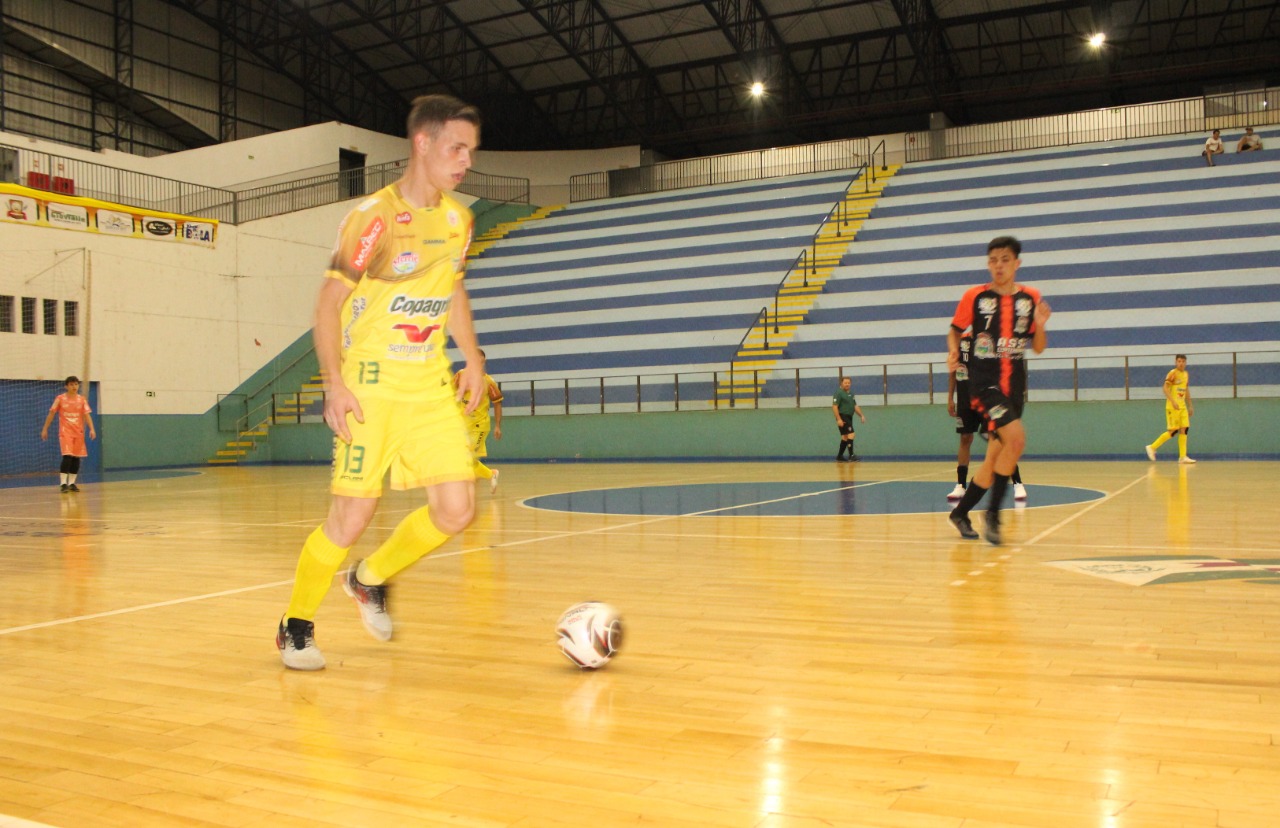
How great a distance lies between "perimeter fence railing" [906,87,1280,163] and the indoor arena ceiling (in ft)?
4.71

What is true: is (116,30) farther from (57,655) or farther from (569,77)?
(57,655)

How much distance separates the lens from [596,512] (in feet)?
35.5

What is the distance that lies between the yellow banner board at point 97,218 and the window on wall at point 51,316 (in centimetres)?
171

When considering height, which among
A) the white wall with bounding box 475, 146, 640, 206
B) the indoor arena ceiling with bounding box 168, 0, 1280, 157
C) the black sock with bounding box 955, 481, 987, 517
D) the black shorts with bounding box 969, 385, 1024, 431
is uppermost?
the indoor arena ceiling with bounding box 168, 0, 1280, 157

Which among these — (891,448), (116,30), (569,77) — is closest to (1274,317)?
(891,448)

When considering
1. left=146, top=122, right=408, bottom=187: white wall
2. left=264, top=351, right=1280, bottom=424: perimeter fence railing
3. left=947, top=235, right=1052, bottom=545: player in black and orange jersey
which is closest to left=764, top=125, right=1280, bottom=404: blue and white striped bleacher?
left=264, top=351, right=1280, bottom=424: perimeter fence railing

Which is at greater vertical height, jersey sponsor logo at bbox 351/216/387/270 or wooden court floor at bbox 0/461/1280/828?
jersey sponsor logo at bbox 351/216/387/270

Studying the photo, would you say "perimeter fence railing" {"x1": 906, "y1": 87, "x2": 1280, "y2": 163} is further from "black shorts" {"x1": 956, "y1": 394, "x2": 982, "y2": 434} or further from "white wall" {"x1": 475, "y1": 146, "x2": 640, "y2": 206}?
"black shorts" {"x1": 956, "y1": 394, "x2": 982, "y2": 434}

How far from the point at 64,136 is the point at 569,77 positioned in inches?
708

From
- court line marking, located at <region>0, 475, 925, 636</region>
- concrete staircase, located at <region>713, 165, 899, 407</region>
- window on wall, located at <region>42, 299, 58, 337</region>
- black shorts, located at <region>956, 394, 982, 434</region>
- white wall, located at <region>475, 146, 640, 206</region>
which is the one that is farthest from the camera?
white wall, located at <region>475, 146, 640, 206</region>

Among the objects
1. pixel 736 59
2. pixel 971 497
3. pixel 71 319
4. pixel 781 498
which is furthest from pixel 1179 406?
pixel 736 59

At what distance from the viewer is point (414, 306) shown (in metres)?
4.05

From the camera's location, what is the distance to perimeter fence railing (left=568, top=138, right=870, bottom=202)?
37094mm

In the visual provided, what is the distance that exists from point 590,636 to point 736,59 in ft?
123
